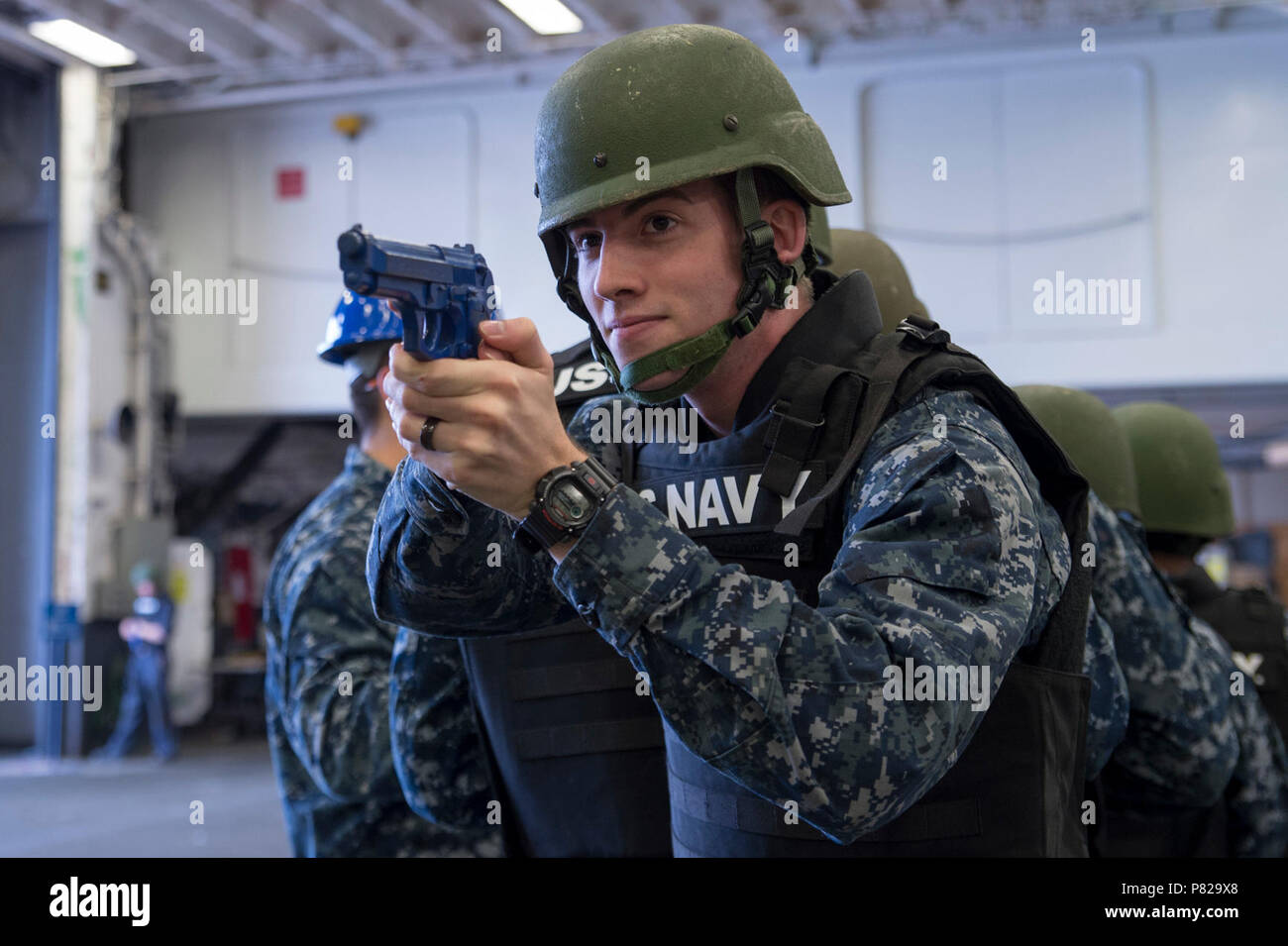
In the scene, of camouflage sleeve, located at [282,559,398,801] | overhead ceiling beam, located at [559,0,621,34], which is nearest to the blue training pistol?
camouflage sleeve, located at [282,559,398,801]

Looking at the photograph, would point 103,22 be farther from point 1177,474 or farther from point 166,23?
point 1177,474

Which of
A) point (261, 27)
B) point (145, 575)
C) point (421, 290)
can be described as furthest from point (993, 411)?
point (145, 575)

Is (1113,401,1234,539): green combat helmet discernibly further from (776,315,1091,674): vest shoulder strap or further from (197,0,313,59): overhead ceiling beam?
(197,0,313,59): overhead ceiling beam

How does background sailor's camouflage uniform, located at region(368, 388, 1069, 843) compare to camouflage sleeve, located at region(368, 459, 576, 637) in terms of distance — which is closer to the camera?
background sailor's camouflage uniform, located at region(368, 388, 1069, 843)

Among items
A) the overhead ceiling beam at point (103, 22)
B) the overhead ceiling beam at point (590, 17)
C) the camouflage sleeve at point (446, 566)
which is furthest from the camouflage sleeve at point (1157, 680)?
the overhead ceiling beam at point (103, 22)

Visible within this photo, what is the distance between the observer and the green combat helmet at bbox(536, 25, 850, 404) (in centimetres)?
149

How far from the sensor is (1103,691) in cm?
189

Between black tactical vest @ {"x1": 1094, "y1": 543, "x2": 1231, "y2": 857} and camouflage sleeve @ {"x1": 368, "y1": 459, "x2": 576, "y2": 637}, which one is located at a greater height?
camouflage sleeve @ {"x1": 368, "y1": 459, "x2": 576, "y2": 637}

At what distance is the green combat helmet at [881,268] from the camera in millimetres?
2582

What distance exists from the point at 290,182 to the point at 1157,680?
8560mm

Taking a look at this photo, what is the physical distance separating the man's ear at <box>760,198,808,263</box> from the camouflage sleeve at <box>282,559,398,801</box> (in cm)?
114

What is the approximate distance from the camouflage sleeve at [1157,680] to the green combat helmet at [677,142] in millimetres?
873

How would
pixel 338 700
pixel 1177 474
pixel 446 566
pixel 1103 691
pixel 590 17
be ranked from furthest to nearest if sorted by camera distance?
pixel 590 17
pixel 1177 474
pixel 338 700
pixel 1103 691
pixel 446 566

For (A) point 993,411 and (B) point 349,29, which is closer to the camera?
(A) point 993,411
